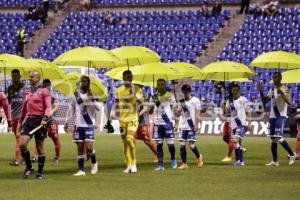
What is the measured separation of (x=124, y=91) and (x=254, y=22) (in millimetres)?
30303

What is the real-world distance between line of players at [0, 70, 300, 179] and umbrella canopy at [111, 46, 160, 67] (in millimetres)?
2780

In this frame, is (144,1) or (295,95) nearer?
(295,95)

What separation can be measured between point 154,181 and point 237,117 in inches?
223

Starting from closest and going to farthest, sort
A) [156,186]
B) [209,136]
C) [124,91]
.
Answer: [156,186], [124,91], [209,136]

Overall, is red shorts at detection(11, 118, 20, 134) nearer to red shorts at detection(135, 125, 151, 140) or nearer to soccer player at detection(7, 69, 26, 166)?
soccer player at detection(7, 69, 26, 166)

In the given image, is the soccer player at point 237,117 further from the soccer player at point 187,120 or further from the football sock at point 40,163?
the football sock at point 40,163

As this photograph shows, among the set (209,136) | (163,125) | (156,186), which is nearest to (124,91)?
(163,125)

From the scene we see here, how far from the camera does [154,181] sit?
18047 mm

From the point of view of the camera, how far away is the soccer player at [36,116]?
18.2m

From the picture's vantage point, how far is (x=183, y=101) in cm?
2217

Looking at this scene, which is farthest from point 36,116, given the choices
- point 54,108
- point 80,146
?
point 80,146

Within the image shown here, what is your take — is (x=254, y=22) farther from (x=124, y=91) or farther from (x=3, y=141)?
(x=124, y=91)

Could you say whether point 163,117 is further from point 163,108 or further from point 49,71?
point 49,71

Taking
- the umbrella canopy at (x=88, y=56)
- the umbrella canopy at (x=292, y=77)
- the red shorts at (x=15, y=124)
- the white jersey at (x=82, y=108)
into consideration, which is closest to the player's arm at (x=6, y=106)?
the red shorts at (x=15, y=124)
